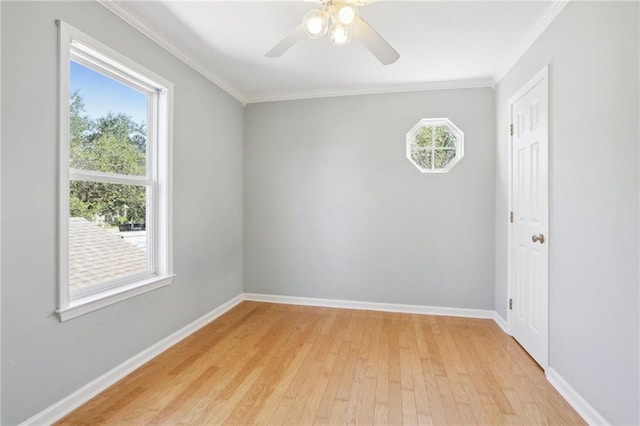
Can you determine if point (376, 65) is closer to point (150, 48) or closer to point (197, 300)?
point (150, 48)

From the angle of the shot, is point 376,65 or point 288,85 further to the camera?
point 288,85

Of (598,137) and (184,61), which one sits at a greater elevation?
(184,61)

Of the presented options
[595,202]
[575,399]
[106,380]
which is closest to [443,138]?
[595,202]

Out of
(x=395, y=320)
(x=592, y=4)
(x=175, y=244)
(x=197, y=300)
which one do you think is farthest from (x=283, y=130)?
(x=592, y=4)

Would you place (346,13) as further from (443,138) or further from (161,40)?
(443,138)

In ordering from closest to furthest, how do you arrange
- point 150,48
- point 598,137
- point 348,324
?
point 598,137, point 150,48, point 348,324

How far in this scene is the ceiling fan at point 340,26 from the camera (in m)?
1.54

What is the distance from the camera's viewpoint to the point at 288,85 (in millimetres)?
3381

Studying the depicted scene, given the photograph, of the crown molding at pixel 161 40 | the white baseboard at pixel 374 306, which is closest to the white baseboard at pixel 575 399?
the white baseboard at pixel 374 306

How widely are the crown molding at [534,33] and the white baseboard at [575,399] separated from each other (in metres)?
2.41

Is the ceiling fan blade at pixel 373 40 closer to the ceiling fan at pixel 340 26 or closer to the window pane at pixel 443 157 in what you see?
the ceiling fan at pixel 340 26

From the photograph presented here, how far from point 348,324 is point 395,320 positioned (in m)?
0.52

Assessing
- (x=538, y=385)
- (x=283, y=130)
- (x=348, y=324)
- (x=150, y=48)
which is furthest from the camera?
(x=283, y=130)

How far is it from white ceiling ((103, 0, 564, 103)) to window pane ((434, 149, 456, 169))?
71 centimetres
